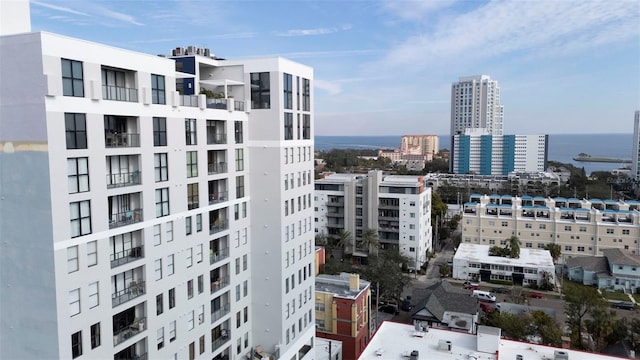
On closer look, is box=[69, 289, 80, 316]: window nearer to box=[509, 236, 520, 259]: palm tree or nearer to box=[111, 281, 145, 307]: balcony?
box=[111, 281, 145, 307]: balcony

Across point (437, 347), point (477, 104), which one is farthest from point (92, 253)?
point (477, 104)

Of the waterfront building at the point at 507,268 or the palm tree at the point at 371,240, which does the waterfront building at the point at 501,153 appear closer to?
the waterfront building at the point at 507,268

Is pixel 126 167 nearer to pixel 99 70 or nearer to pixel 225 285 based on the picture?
pixel 99 70

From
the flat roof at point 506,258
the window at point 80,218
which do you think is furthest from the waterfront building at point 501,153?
the window at point 80,218

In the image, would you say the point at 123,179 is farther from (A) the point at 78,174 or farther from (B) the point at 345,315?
(B) the point at 345,315

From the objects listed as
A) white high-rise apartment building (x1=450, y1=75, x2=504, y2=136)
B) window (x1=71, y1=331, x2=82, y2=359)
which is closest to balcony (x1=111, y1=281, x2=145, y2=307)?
window (x1=71, y1=331, x2=82, y2=359)

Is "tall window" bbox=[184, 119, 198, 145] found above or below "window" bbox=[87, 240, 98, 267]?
above

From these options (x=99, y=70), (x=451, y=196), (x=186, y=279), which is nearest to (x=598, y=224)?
(x=451, y=196)

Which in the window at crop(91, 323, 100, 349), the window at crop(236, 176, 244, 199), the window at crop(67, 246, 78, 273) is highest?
the window at crop(236, 176, 244, 199)
